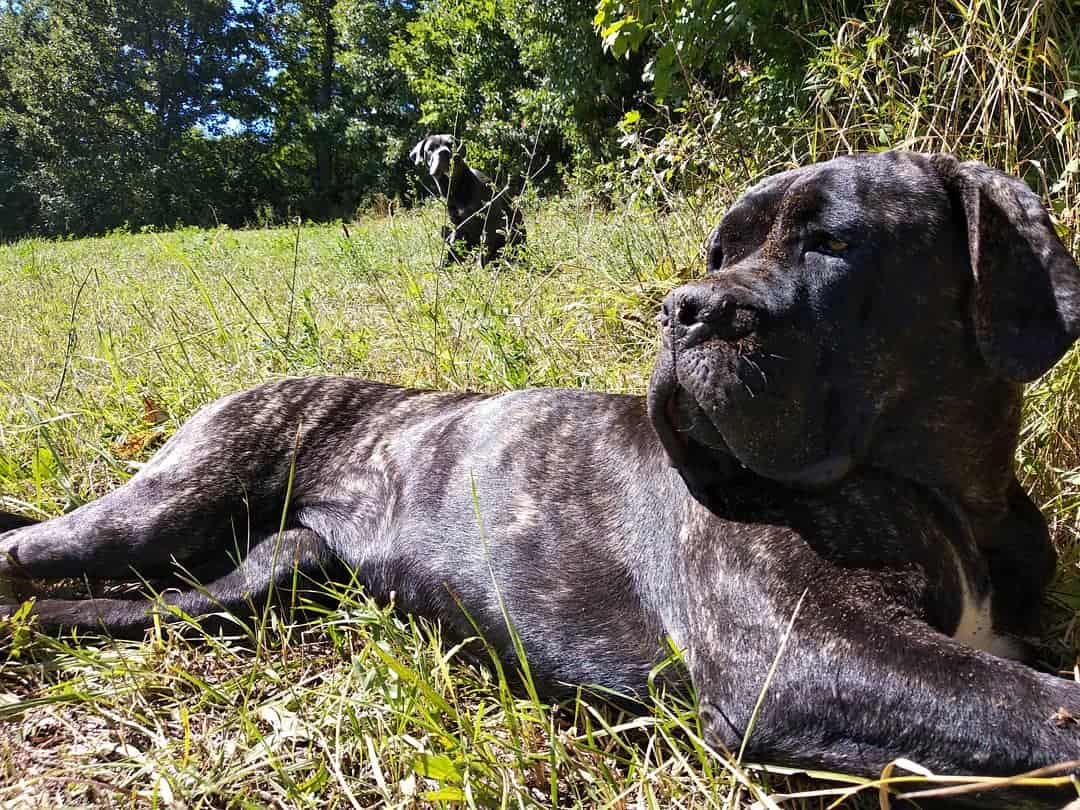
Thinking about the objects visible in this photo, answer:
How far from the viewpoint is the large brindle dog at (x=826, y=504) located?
1593 mm

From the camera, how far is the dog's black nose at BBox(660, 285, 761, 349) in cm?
175

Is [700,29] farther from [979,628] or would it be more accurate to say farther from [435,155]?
[979,628]

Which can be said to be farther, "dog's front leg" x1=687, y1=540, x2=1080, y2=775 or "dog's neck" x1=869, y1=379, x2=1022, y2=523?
"dog's neck" x1=869, y1=379, x2=1022, y2=523

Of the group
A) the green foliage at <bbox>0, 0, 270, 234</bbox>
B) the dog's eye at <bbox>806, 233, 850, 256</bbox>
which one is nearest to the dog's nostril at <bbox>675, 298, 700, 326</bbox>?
the dog's eye at <bbox>806, 233, 850, 256</bbox>

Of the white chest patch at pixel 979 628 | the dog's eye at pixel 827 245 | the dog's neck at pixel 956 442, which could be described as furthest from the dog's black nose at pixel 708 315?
the white chest patch at pixel 979 628

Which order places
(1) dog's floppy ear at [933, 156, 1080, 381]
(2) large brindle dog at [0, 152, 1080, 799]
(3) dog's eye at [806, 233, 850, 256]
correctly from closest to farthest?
(2) large brindle dog at [0, 152, 1080, 799]
(1) dog's floppy ear at [933, 156, 1080, 381]
(3) dog's eye at [806, 233, 850, 256]

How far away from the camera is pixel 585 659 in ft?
6.84

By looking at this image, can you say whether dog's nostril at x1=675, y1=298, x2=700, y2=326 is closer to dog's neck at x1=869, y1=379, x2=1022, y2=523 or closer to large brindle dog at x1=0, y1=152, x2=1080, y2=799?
large brindle dog at x1=0, y1=152, x2=1080, y2=799

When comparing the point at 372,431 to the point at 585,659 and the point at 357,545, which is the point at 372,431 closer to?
the point at 357,545

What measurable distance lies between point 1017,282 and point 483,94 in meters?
19.9

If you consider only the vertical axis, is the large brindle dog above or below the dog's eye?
below

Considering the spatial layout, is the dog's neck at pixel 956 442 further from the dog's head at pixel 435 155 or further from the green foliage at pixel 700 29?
the dog's head at pixel 435 155

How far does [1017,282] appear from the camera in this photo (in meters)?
1.77

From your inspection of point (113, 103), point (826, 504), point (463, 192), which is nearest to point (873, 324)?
point (826, 504)
